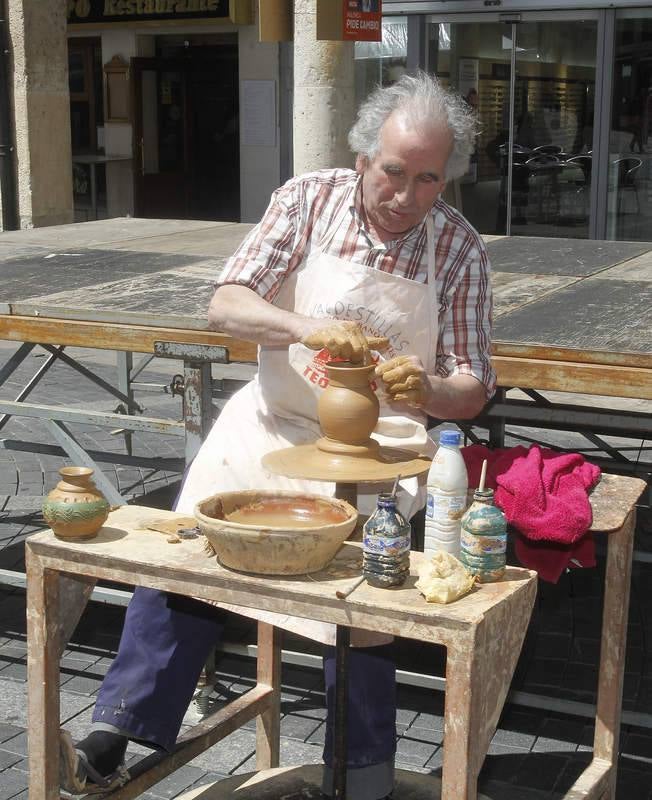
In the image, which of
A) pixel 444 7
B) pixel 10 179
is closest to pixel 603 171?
pixel 444 7

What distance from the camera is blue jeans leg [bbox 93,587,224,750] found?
8.62 feet

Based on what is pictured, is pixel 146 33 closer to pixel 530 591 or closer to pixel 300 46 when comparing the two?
pixel 300 46

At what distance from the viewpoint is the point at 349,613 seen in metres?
2.13

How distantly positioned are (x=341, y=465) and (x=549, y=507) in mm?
526

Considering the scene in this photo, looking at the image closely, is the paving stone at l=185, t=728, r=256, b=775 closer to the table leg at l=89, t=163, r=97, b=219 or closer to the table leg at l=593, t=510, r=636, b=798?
the table leg at l=593, t=510, r=636, b=798

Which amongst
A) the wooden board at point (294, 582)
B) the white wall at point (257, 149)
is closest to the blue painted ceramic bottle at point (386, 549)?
the wooden board at point (294, 582)

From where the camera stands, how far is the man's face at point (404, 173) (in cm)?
274

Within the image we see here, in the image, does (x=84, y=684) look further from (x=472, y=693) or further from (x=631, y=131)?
(x=631, y=131)

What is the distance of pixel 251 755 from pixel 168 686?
77 cm

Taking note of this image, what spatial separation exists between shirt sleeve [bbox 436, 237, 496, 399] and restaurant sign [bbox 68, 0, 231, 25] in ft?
34.2

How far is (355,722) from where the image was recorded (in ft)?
8.81

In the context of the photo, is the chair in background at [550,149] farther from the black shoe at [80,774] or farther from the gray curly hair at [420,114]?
the black shoe at [80,774]

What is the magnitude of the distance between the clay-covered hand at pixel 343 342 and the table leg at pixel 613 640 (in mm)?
706

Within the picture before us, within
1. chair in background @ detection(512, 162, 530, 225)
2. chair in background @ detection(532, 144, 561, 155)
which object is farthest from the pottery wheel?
chair in background @ detection(512, 162, 530, 225)
